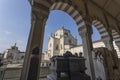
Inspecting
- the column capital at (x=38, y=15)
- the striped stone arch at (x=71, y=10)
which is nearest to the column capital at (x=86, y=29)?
the striped stone arch at (x=71, y=10)

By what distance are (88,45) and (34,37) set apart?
259cm

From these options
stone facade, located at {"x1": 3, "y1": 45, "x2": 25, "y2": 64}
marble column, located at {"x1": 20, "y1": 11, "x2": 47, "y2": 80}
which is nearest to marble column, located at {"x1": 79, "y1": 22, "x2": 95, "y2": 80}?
marble column, located at {"x1": 20, "y1": 11, "x2": 47, "y2": 80}

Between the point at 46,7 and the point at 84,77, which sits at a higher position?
the point at 46,7

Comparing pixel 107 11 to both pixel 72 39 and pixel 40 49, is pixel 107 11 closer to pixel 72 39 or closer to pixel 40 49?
pixel 40 49

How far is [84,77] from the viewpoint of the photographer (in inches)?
89.0

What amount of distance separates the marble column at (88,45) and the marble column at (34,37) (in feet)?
7.34

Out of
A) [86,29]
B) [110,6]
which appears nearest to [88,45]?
[86,29]

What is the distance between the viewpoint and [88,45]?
400cm

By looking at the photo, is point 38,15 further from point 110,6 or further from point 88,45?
point 110,6

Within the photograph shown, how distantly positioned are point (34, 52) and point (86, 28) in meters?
3.02

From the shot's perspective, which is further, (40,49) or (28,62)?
(40,49)

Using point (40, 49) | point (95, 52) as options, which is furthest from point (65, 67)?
point (95, 52)

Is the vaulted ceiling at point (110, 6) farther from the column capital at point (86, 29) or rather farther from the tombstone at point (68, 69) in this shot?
the tombstone at point (68, 69)

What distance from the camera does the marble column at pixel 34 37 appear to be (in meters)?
2.24
